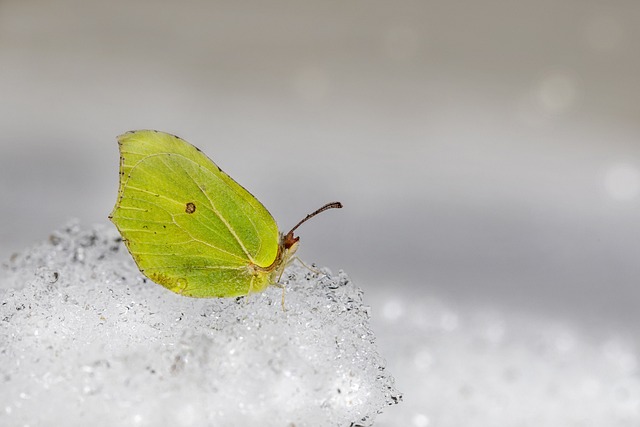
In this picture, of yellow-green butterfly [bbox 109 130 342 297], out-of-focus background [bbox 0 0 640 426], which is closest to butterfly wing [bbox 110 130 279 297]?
yellow-green butterfly [bbox 109 130 342 297]

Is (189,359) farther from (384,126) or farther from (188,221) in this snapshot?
(384,126)

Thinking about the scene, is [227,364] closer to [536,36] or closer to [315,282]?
[315,282]

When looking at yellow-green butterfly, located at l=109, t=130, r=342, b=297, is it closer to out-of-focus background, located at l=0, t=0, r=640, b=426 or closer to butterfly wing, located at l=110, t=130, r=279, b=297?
butterfly wing, located at l=110, t=130, r=279, b=297

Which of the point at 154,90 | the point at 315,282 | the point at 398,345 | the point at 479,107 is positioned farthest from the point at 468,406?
the point at 154,90

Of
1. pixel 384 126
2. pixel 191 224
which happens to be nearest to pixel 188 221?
pixel 191 224

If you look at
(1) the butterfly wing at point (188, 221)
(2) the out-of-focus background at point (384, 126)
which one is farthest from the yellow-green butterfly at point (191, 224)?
(2) the out-of-focus background at point (384, 126)

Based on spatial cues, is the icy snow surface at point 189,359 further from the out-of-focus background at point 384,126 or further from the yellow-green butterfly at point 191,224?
the out-of-focus background at point 384,126
